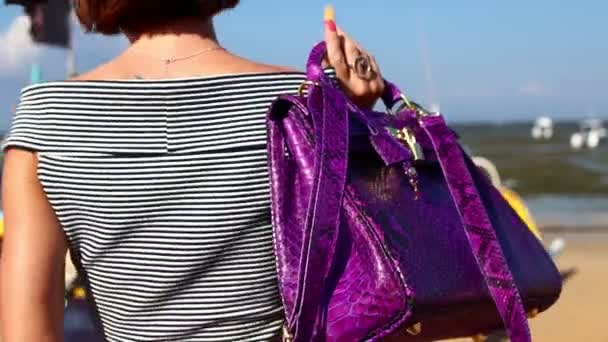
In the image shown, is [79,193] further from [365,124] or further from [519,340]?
[519,340]

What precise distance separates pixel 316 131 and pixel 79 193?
32cm

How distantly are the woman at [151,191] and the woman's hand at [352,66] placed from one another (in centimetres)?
7

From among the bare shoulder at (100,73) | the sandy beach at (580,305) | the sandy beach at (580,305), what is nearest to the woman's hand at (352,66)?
the bare shoulder at (100,73)

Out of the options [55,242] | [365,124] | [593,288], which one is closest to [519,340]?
[365,124]

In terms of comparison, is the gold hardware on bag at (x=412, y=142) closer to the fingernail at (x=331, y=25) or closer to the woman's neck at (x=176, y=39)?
the fingernail at (x=331, y=25)

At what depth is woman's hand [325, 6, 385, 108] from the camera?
54.6 inches

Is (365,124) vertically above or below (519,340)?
above

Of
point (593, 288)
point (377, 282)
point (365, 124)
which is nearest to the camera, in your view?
point (377, 282)

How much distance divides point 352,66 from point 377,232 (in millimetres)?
294

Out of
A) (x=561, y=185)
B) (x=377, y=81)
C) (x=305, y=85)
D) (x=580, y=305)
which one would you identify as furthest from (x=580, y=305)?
(x=561, y=185)

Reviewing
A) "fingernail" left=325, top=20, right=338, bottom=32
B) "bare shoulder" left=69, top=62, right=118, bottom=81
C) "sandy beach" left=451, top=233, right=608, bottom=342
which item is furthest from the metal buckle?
"sandy beach" left=451, top=233, right=608, bottom=342

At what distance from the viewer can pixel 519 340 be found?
4.32ft

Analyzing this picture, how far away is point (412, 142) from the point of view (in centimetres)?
134

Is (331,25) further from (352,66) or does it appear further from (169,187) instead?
(169,187)
